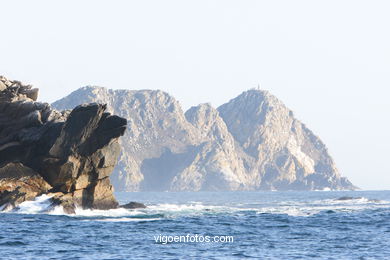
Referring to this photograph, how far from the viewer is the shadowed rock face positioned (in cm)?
7300

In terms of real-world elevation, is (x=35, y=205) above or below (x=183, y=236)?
above

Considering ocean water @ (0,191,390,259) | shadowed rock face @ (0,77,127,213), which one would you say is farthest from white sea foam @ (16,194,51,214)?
shadowed rock face @ (0,77,127,213)

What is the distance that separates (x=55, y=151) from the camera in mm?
74500

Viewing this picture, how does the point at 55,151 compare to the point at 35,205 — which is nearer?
the point at 35,205

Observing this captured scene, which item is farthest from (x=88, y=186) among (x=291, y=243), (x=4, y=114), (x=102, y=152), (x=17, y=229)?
(x=291, y=243)

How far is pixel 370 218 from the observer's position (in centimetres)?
7362

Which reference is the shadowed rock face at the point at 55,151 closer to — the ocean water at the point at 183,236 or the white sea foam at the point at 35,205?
the white sea foam at the point at 35,205

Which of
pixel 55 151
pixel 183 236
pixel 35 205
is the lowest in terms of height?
pixel 183 236

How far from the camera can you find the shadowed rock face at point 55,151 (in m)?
73.0

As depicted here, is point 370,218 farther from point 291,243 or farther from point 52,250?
point 52,250

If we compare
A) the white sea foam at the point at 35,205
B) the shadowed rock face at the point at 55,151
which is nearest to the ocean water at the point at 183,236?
the white sea foam at the point at 35,205

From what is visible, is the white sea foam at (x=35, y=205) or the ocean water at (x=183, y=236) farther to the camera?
the white sea foam at (x=35, y=205)

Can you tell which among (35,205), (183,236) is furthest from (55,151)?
(183,236)

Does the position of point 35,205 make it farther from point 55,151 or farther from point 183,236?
point 183,236
